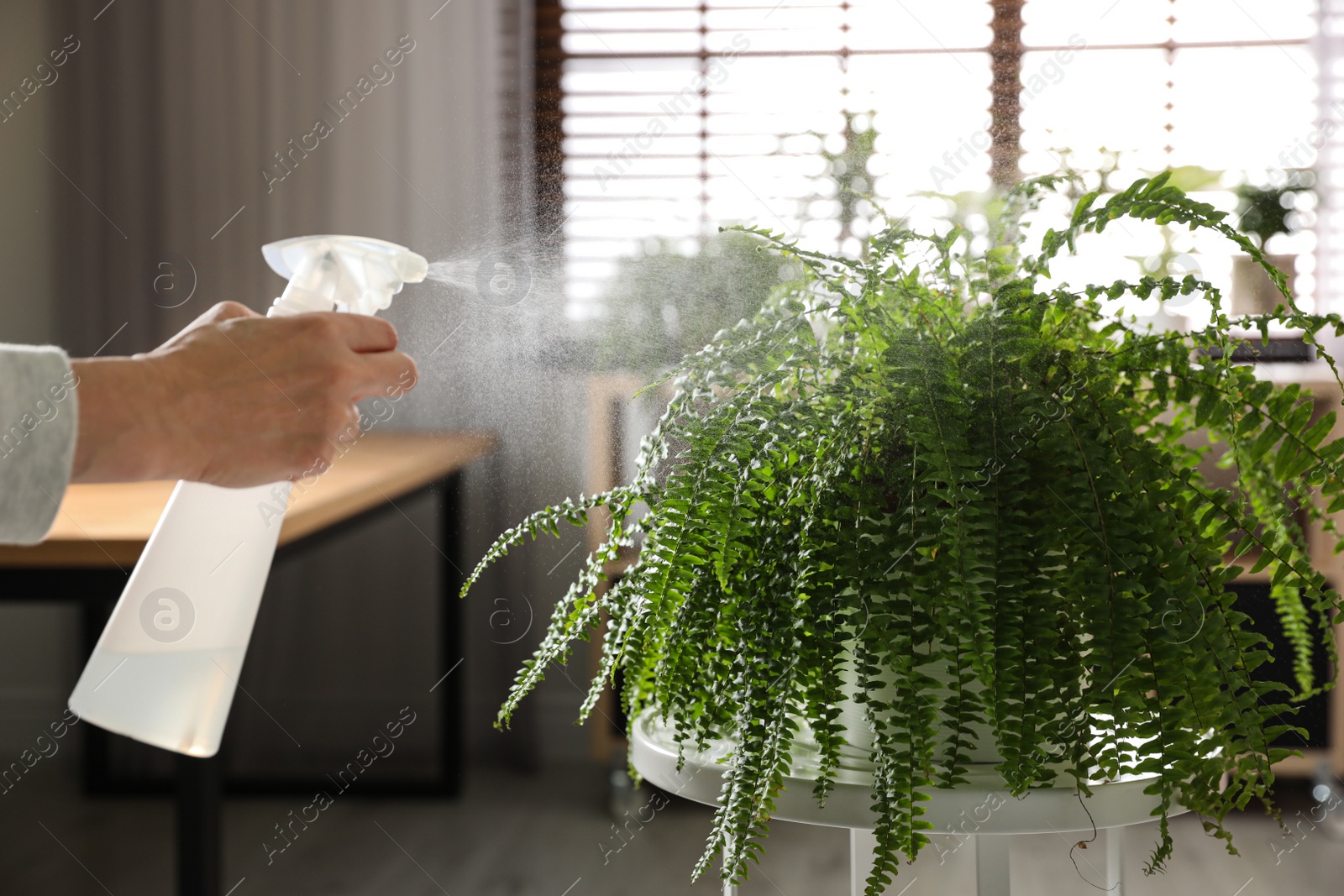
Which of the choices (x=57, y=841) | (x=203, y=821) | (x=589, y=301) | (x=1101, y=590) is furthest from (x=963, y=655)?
(x=57, y=841)

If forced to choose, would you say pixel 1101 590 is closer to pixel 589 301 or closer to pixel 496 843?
pixel 589 301

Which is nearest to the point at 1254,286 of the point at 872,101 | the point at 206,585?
the point at 872,101

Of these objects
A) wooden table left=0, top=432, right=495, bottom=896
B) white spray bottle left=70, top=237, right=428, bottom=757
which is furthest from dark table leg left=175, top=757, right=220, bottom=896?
white spray bottle left=70, top=237, right=428, bottom=757

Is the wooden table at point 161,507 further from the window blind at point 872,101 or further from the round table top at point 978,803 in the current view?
the round table top at point 978,803

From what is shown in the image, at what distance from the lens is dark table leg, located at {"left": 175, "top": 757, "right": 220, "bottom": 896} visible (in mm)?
915

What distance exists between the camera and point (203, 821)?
3.01 feet

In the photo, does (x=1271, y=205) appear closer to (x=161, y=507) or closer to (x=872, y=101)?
(x=872, y=101)

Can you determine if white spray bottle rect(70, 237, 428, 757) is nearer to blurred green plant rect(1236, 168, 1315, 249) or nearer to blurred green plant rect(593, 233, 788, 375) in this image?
blurred green plant rect(593, 233, 788, 375)

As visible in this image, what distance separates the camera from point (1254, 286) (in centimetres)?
120

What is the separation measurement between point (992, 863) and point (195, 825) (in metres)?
0.78

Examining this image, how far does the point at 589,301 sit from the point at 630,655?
61cm

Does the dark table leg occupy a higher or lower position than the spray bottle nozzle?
lower

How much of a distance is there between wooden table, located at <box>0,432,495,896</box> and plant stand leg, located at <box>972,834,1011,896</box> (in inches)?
24.0

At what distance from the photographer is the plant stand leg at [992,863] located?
54cm
